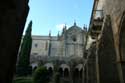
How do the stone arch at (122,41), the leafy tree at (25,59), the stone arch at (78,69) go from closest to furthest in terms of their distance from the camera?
1. the stone arch at (122,41)
2. the leafy tree at (25,59)
3. the stone arch at (78,69)

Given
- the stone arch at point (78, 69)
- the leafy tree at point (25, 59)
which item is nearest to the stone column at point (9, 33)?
the leafy tree at point (25, 59)

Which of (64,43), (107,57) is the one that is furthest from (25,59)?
(107,57)

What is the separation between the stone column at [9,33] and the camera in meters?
2.68

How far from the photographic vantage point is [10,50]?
2902 millimetres

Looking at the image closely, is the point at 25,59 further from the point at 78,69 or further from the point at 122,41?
the point at 122,41

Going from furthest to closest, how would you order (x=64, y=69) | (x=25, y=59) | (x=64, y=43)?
1. (x=64, y=43)
2. (x=64, y=69)
3. (x=25, y=59)

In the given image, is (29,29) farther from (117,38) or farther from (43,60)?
(117,38)

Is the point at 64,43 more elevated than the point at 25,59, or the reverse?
the point at 64,43

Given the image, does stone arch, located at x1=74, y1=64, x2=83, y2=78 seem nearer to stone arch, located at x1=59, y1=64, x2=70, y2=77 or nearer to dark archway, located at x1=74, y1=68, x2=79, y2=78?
dark archway, located at x1=74, y1=68, x2=79, y2=78

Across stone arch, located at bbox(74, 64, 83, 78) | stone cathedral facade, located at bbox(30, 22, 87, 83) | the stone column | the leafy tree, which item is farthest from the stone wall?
stone arch, located at bbox(74, 64, 83, 78)

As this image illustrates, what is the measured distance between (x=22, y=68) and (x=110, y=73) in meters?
24.7

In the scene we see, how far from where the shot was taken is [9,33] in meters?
2.88

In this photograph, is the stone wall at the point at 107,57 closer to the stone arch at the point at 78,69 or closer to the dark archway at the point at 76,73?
the stone arch at the point at 78,69

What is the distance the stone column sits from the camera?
8.80ft
